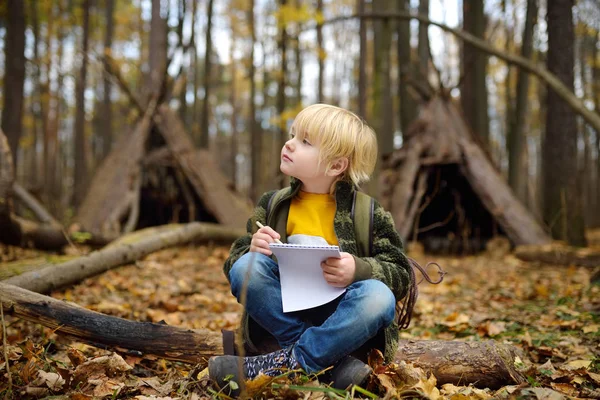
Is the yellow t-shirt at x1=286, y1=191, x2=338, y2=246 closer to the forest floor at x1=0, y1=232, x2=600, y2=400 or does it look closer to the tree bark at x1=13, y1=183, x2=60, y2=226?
the forest floor at x1=0, y1=232, x2=600, y2=400

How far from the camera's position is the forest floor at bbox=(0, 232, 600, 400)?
1.99 meters

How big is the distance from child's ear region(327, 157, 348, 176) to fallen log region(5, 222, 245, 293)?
210cm

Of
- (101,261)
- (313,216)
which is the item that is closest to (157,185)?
(101,261)

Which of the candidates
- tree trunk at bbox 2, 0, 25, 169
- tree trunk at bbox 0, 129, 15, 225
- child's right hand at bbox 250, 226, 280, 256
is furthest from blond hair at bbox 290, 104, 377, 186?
tree trunk at bbox 2, 0, 25, 169

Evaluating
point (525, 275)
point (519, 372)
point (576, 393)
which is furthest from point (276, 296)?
point (525, 275)

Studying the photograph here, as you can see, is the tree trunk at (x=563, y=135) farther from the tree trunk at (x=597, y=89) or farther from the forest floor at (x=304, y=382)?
the tree trunk at (x=597, y=89)

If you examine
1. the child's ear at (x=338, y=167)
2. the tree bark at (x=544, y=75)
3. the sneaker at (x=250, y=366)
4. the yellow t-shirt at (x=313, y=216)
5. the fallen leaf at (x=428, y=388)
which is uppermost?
the tree bark at (x=544, y=75)

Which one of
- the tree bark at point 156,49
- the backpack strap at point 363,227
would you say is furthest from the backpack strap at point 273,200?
the tree bark at point 156,49

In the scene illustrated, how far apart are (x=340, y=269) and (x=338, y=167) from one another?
20.6 inches

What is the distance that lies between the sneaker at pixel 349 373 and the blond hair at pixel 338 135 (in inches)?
32.5

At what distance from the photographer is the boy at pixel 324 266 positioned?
1.99 meters

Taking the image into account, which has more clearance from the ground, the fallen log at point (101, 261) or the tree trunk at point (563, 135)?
the tree trunk at point (563, 135)

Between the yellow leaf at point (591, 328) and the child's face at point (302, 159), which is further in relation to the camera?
the yellow leaf at point (591, 328)

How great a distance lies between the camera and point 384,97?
1144cm
